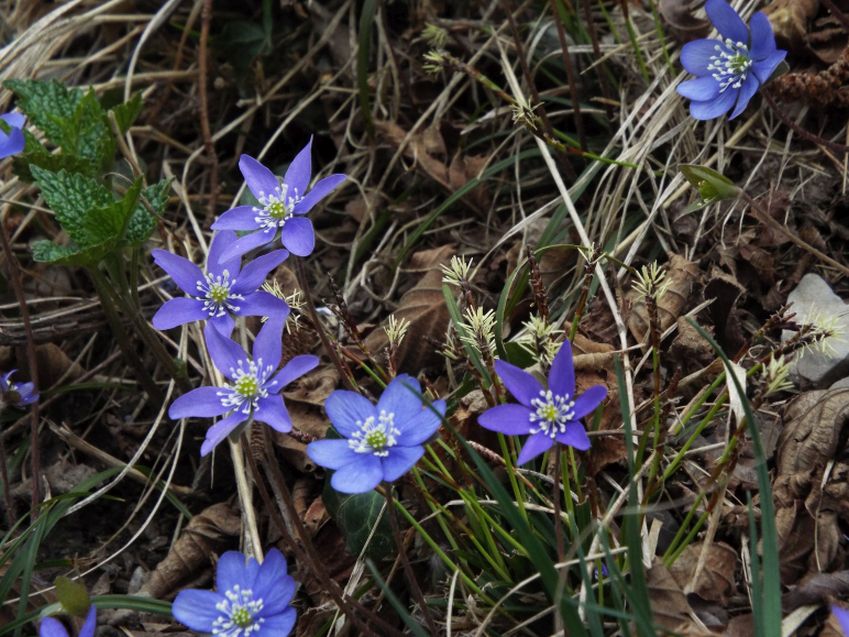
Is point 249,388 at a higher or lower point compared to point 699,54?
lower

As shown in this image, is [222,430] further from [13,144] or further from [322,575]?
[13,144]

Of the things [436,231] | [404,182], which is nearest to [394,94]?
[404,182]

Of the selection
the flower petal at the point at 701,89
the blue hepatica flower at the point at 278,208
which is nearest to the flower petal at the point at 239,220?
the blue hepatica flower at the point at 278,208

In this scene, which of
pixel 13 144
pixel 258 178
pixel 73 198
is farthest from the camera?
pixel 73 198

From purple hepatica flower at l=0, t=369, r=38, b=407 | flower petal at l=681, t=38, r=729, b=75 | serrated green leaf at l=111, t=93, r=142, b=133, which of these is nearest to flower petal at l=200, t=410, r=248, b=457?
purple hepatica flower at l=0, t=369, r=38, b=407

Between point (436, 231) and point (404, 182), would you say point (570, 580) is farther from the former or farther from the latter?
point (404, 182)

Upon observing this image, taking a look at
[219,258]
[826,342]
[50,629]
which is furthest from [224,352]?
[826,342]

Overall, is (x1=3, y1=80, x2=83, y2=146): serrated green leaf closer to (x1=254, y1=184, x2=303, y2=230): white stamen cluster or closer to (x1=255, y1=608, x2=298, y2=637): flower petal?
(x1=254, y1=184, x2=303, y2=230): white stamen cluster
